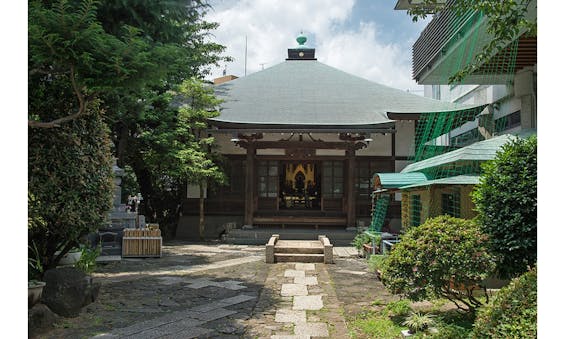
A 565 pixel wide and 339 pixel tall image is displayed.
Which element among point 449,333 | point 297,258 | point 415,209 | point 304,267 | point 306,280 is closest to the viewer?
point 449,333

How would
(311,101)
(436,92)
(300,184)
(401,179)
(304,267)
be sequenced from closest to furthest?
(304,267), (401,179), (311,101), (300,184), (436,92)

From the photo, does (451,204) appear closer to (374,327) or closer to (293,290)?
(293,290)

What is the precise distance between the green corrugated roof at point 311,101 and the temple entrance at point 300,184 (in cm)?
324

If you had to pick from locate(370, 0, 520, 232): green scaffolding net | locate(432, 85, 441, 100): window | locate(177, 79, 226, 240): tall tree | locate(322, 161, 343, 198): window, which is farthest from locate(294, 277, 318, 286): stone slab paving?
locate(432, 85, 441, 100): window

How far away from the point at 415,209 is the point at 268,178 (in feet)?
22.4

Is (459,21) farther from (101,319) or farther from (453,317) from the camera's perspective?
(101,319)

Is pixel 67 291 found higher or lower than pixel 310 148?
lower

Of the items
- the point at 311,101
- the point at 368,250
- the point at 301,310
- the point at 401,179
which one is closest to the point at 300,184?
the point at 311,101

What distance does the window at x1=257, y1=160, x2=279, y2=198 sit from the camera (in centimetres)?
1756

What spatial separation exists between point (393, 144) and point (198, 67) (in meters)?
9.22

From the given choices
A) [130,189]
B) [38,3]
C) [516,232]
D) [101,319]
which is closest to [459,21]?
[516,232]

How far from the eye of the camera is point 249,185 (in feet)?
53.1

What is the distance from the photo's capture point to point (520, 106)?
11266 mm

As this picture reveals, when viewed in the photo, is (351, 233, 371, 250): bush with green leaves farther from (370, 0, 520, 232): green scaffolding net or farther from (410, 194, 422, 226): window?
(410, 194, 422, 226): window
